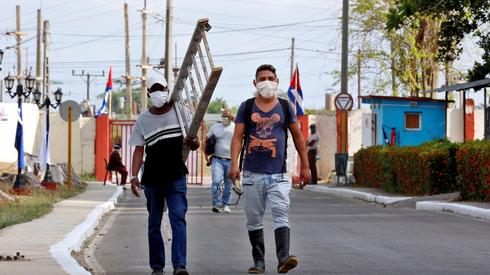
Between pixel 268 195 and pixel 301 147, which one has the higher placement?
pixel 301 147

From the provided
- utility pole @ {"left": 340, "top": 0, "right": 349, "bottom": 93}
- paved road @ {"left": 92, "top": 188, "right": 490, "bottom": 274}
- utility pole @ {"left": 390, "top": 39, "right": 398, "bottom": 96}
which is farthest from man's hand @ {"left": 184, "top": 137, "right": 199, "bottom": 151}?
utility pole @ {"left": 390, "top": 39, "right": 398, "bottom": 96}

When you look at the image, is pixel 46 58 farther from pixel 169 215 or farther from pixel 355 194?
pixel 169 215

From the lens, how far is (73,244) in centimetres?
1455

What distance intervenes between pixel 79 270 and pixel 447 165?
15.0 m

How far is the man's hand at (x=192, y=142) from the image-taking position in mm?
10992

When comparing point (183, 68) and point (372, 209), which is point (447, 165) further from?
point (183, 68)

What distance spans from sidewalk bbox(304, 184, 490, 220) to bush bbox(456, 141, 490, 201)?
0.36m

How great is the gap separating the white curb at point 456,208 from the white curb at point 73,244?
6121mm

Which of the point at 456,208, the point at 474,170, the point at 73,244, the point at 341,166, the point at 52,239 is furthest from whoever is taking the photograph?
the point at 341,166

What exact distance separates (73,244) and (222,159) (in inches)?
306

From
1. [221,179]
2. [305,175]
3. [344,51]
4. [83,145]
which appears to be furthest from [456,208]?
[83,145]

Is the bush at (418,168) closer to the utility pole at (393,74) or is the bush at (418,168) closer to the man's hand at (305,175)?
the man's hand at (305,175)

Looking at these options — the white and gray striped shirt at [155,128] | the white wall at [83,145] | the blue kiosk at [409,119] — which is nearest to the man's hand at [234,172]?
the white and gray striped shirt at [155,128]

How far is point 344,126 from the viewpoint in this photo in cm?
3966
